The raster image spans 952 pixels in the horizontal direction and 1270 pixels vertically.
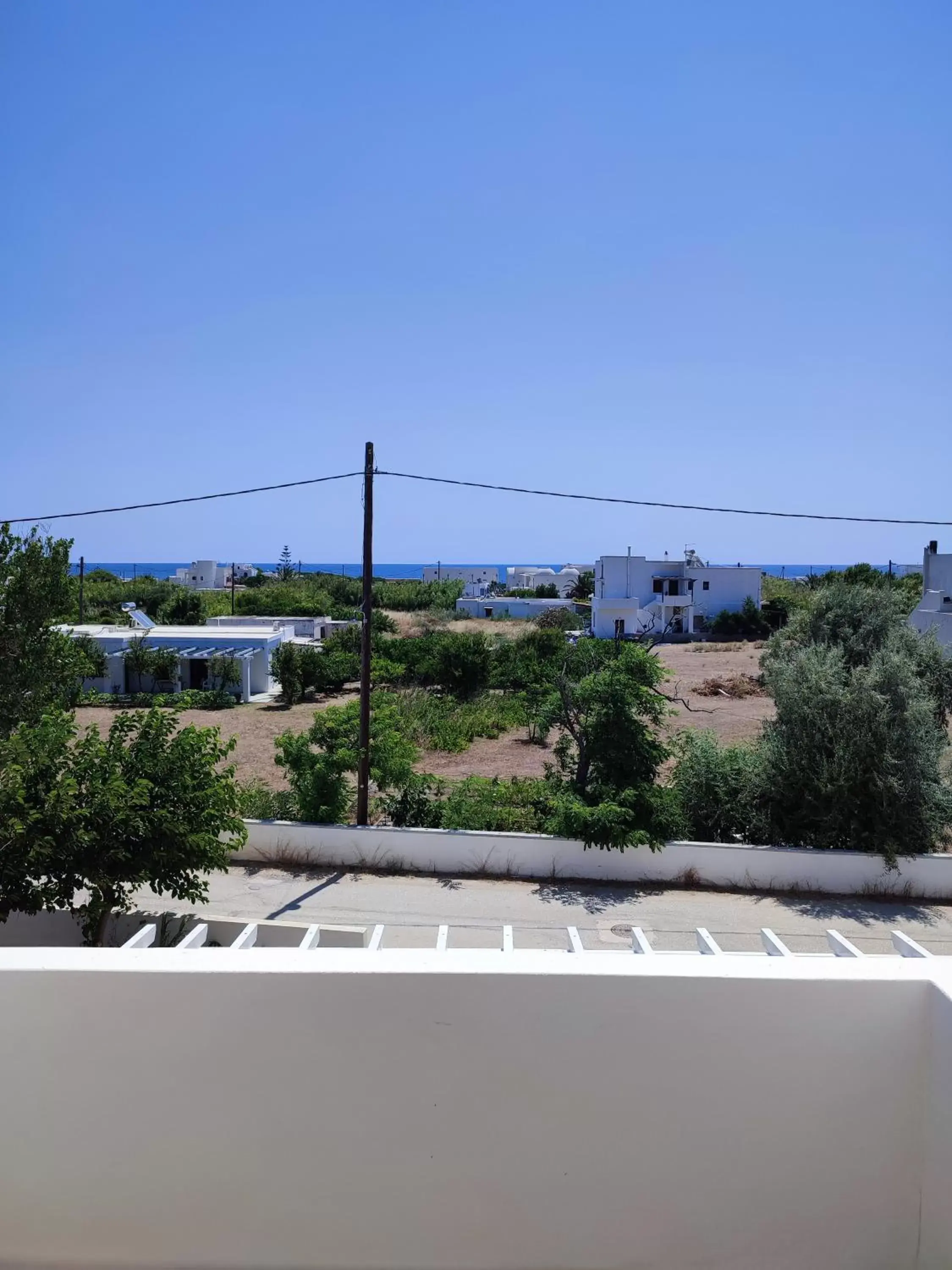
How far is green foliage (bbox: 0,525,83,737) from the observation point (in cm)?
1080

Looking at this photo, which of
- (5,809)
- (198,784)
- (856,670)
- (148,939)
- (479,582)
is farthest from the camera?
(479,582)

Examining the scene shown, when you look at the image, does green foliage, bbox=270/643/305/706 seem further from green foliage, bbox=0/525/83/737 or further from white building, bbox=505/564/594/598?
white building, bbox=505/564/594/598

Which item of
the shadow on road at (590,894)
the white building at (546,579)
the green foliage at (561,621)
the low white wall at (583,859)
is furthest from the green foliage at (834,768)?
the white building at (546,579)

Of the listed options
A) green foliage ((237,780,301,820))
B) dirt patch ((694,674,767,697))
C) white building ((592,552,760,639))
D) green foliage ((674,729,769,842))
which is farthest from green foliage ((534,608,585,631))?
green foliage ((237,780,301,820))

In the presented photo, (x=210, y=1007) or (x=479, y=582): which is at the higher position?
(x=479, y=582)

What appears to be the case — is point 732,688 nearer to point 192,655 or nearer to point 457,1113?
point 192,655

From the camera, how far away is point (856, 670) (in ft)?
41.5

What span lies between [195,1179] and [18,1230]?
19.0 inches

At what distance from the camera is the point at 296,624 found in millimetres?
41312

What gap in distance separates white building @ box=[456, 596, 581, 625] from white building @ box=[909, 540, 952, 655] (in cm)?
2977

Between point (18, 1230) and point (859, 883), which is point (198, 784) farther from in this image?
point (859, 883)

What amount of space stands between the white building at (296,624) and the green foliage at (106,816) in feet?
93.2

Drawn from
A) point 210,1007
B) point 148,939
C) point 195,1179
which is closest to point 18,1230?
point 195,1179

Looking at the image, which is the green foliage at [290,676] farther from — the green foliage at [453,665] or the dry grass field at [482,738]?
the green foliage at [453,665]
